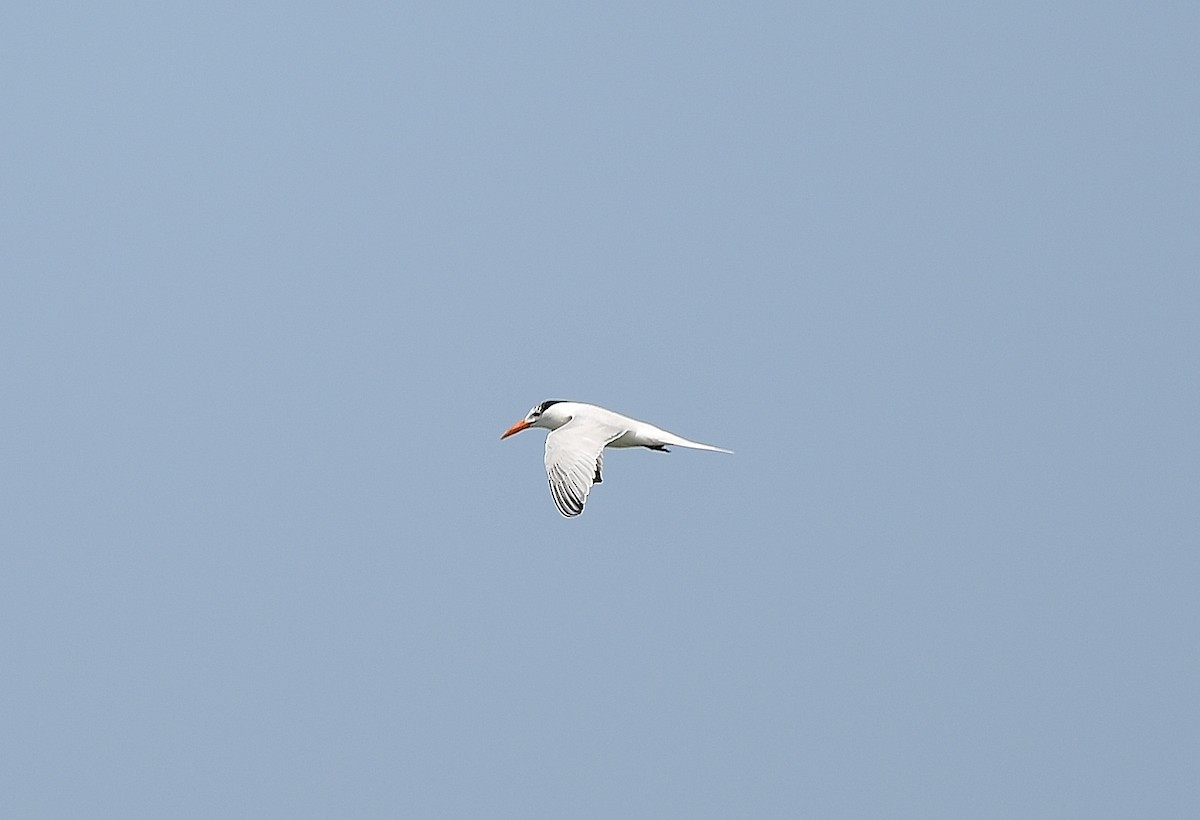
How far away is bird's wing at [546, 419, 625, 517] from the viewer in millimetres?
23016

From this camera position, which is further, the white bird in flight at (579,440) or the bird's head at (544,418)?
the bird's head at (544,418)

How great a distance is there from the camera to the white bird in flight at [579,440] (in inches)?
911

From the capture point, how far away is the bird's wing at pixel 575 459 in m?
23.0

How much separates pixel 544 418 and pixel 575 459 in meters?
2.88

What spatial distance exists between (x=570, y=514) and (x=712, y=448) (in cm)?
339

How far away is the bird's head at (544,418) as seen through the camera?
2609cm

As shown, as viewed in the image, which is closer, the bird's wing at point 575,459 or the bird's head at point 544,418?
the bird's wing at point 575,459

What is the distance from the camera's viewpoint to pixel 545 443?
79.0ft

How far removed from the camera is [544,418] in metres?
26.4

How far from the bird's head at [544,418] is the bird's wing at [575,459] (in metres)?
0.99

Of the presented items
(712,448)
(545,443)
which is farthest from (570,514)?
(712,448)

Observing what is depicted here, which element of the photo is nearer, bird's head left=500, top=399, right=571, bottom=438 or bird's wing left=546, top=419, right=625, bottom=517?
bird's wing left=546, top=419, right=625, bottom=517

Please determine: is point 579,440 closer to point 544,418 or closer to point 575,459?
point 575,459

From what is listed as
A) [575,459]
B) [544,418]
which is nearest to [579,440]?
[575,459]
